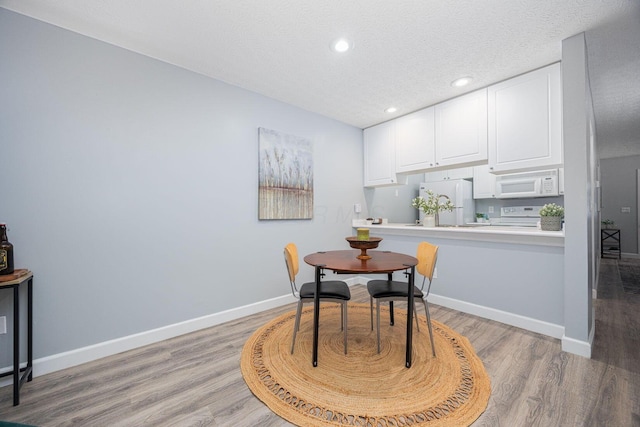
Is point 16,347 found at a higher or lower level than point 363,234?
lower

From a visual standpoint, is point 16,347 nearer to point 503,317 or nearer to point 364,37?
point 364,37

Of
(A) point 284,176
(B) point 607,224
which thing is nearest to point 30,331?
(A) point 284,176

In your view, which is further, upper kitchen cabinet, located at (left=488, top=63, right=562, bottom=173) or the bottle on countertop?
upper kitchen cabinet, located at (left=488, top=63, right=562, bottom=173)

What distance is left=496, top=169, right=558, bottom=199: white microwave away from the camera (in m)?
3.76

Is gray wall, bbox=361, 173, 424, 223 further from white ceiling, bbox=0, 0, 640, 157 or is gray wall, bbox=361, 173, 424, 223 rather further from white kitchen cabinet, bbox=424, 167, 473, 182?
white ceiling, bbox=0, 0, 640, 157

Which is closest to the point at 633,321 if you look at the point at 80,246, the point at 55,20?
the point at 80,246

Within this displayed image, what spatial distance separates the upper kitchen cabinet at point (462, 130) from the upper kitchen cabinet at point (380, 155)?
66cm

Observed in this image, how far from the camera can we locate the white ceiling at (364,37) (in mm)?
1720

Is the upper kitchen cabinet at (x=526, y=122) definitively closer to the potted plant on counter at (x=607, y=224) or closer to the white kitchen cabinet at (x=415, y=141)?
the white kitchen cabinet at (x=415, y=141)

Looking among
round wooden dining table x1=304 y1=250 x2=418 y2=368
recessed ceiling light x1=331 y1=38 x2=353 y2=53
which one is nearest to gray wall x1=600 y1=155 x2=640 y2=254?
round wooden dining table x1=304 y1=250 x2=418 y2=368

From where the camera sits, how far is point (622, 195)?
20.3 ft

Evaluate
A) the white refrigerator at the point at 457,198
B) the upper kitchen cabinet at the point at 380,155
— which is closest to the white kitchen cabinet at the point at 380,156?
the upper kitchen cabinet at the point at 380,155

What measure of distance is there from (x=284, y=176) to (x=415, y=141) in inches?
68.2

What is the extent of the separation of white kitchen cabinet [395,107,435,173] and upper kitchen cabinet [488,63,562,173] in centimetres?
66
